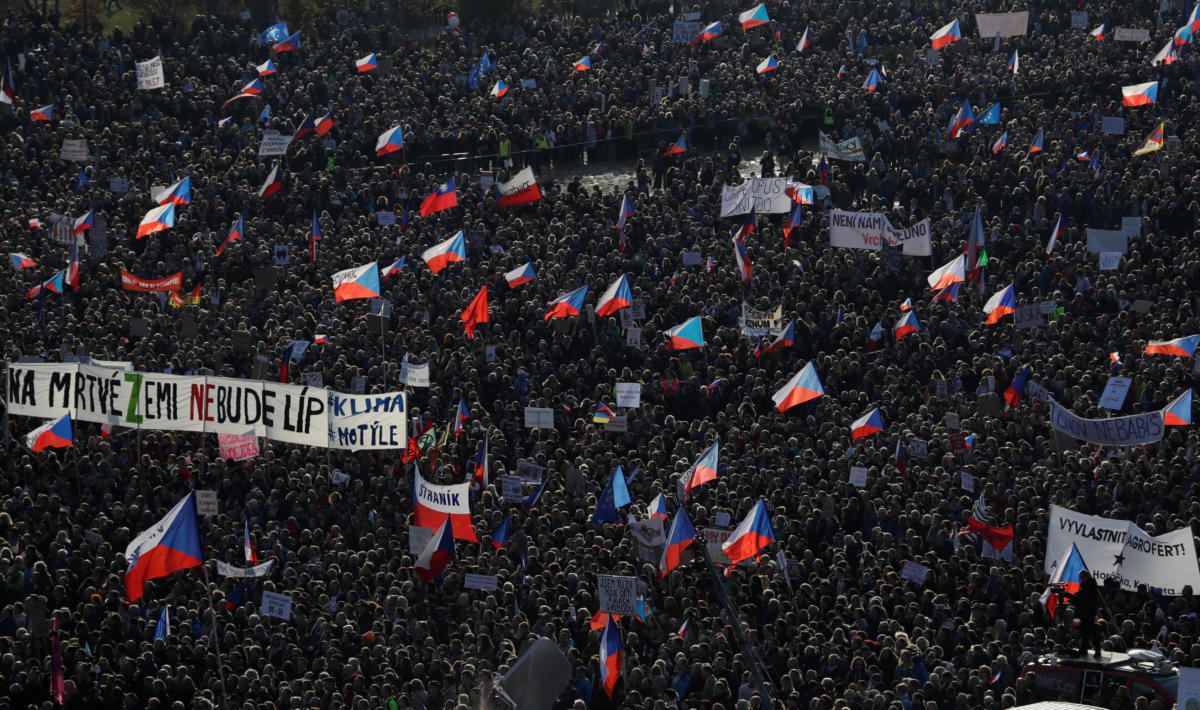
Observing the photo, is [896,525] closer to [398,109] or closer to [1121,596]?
[1121,596]

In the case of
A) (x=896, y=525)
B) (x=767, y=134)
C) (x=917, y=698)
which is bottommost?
(x=767, y=134)

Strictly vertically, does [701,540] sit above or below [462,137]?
above

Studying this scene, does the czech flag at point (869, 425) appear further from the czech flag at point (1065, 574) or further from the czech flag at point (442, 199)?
the czech flag at point (442, 199)

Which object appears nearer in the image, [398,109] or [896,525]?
[896,525]

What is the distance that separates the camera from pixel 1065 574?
21688 millimetres

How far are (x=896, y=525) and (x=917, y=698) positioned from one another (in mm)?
5505

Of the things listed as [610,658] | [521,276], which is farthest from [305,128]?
[610,658]

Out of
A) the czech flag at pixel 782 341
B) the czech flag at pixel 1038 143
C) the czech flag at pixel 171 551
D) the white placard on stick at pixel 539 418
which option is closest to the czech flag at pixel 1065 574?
the white placard on stick at pixel 539 418

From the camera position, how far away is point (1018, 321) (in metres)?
30.8

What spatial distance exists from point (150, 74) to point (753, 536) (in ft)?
80.7

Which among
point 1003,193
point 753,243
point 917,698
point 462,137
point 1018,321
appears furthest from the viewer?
point 462,137

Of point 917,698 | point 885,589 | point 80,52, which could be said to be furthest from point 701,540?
point 80,52

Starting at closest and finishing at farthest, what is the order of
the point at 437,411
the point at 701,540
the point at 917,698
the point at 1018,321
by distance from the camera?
the point at 917,698 → the point at 701,540 → the point at 437,411 → the point at 1018,321

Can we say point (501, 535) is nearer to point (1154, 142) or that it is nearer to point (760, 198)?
point (760, 198)
